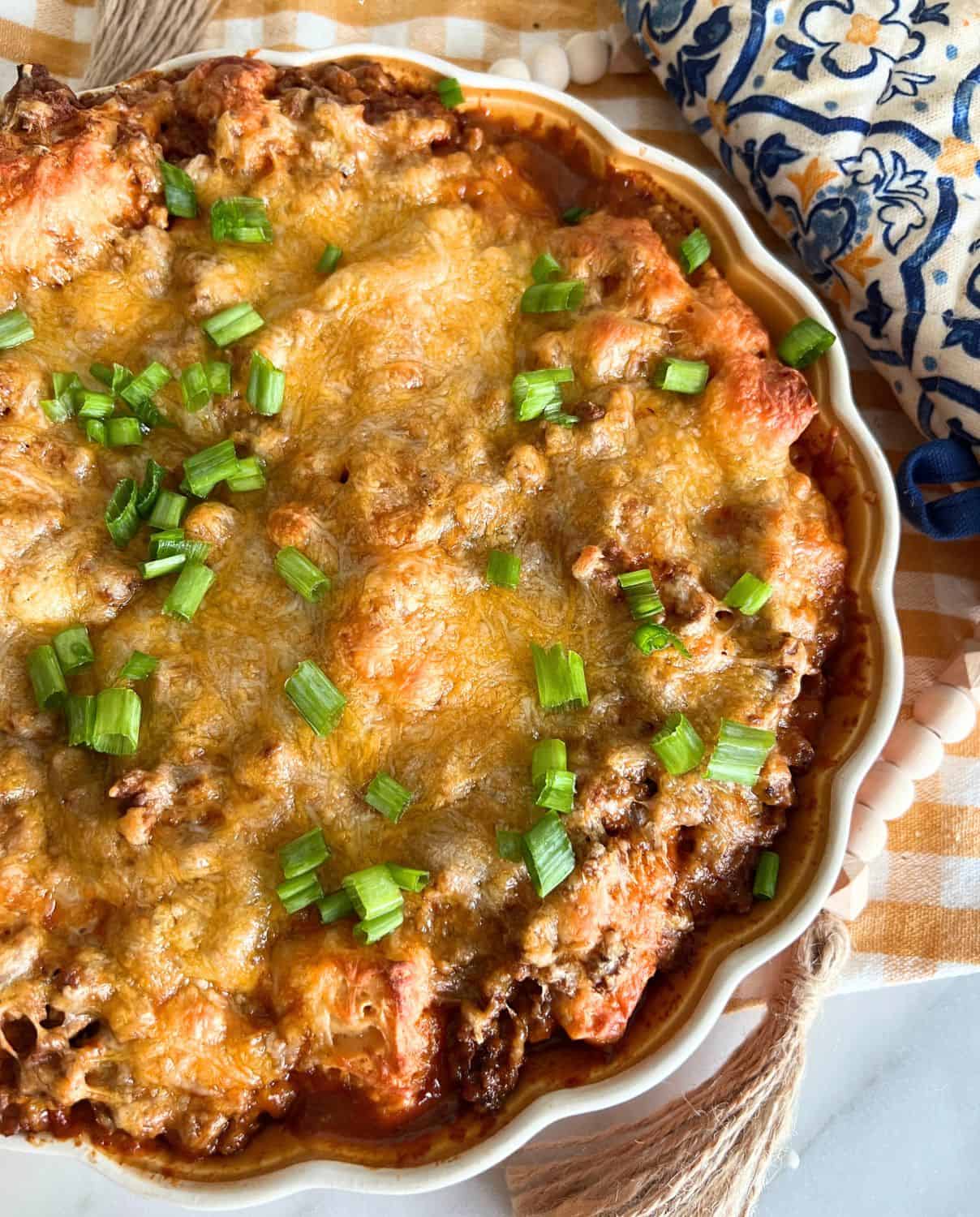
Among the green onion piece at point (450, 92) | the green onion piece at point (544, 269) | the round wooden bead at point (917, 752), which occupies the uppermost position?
the green onion piece at point (450, 92)

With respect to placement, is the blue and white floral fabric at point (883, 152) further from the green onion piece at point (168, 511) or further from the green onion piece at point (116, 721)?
the green onion piece at point (116, 721)

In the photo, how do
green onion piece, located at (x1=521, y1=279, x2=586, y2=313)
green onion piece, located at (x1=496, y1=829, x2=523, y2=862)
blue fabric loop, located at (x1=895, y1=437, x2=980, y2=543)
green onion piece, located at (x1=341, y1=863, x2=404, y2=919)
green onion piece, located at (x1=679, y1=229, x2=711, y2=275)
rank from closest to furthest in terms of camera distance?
green onion piece, located at (x1=341, y1=863, x2=404, y2=919) < green onion piece, located at (x1=496, y1=829, x2=523, y2=862) < green onion piece, located at (x1=521, y1=279, x2=586, y2=313) < green onion piece, located at (x1=679, y1=229, x2=711, y2=275) < blue fabric loop, located at (x1=895, y1=437, x2=980, y2=543)

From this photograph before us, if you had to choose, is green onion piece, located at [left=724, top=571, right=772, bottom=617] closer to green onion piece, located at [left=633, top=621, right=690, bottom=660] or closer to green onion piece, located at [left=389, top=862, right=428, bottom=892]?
green onion piece, located at [left=633, top=621, right=690, bottom=660]

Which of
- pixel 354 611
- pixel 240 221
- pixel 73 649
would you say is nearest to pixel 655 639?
pixel 354 611

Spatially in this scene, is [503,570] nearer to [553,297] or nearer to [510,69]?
[553,297]

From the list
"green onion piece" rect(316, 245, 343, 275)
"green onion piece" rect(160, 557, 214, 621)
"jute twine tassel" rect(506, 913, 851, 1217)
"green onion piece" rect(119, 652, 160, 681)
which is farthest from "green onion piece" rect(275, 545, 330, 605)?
"jute twine tassel" rect(506, 913, 851, 1217)

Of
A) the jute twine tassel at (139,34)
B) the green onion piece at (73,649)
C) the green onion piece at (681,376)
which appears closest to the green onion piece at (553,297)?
the green onion piece at (681,376)

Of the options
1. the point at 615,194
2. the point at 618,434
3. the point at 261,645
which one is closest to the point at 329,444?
the point at 261,645
